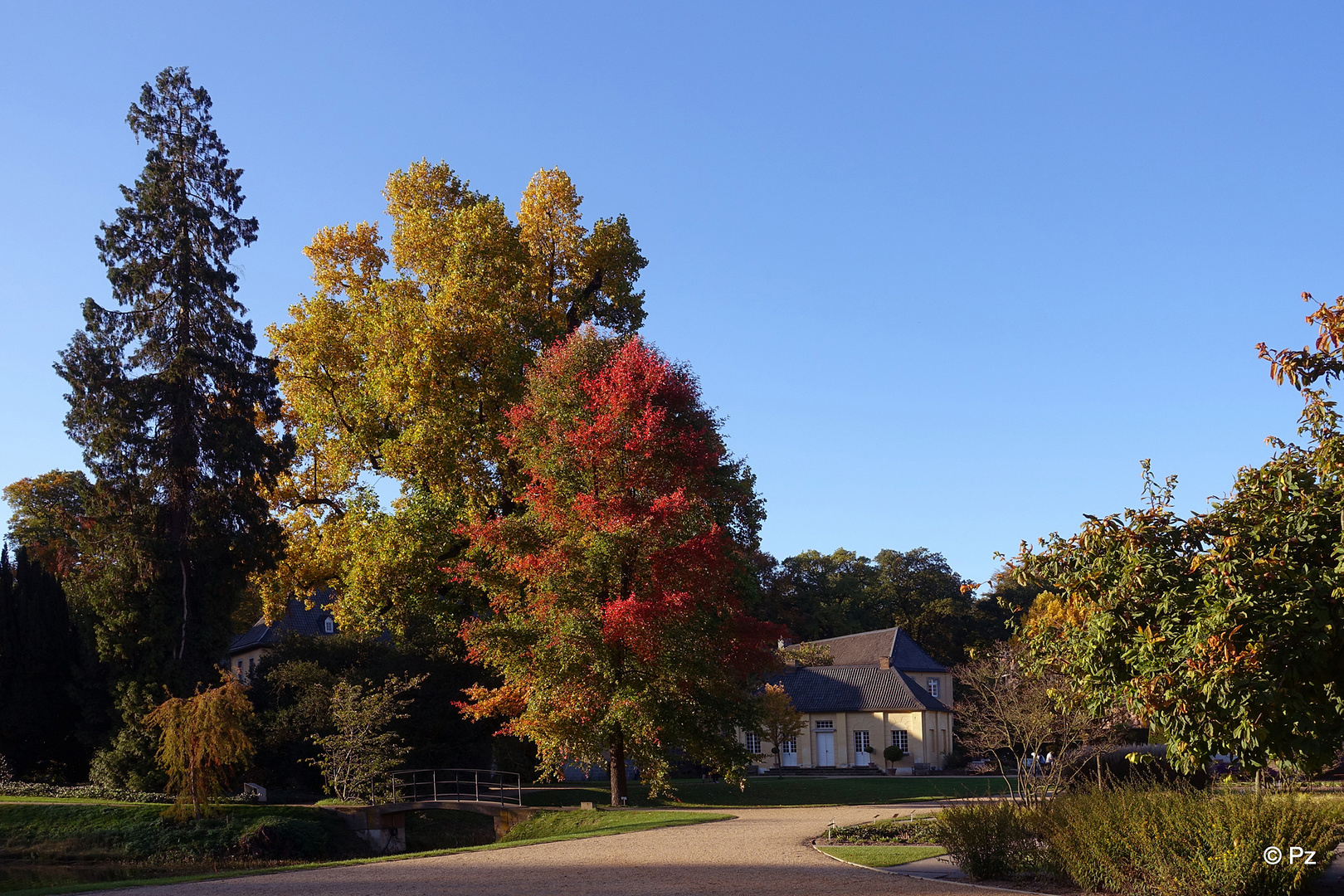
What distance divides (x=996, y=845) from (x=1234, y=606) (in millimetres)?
4436

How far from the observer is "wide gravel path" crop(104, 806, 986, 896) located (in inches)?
439

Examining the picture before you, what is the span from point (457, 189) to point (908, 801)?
20.2 metres

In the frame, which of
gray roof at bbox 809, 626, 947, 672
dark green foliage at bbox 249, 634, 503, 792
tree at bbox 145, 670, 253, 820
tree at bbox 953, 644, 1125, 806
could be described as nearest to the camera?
tree at bbox 953, 644, 1125, 806

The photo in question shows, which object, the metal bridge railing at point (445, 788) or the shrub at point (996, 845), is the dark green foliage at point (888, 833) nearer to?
the shrub at point (996, 845)

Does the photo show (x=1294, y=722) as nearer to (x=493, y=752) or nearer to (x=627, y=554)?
(x=627, y=554)

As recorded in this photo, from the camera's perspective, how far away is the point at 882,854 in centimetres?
1406

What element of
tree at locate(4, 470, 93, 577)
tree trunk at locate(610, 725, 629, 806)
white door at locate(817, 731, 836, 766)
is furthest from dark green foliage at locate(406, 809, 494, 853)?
white door at locate(817, 731, 836, 766)

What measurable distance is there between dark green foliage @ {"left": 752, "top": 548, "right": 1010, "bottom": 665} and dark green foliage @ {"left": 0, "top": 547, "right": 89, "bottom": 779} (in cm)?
3901

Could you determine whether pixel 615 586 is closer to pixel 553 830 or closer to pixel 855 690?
pixel 553 830

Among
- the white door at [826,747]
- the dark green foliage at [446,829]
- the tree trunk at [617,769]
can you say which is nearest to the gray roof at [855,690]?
the white door at [826,747]

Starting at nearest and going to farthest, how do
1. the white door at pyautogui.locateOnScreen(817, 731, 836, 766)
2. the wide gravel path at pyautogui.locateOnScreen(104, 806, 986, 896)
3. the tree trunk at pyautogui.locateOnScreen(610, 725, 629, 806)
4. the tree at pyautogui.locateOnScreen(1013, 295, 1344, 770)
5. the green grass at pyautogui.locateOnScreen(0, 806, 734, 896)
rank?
the tree at pyautogui.locateOnScreen(1013, 295, 1344, 770)
the wide gravel path at pyautogui.locateOnScreen(104, 806, 986, 896)
the green grass at pyautogui.locateOnScreen(0, 806, 734, 896)
the tree trunk at pyautogui.locateOnScreen(610, 725, 629, 806)
the white door at pyautogui.locateOnScreen(817, 731, 836, 766)

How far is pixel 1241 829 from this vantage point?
9.39 metres

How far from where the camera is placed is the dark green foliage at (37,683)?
93.3ft

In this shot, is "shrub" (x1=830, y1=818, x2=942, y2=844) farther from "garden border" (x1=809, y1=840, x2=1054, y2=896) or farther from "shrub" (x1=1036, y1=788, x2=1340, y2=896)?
"shrub" (x1=1036, y1=788, x2=1340, y2=896)
